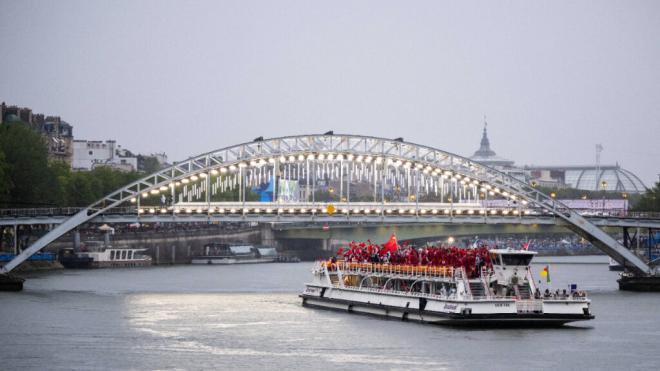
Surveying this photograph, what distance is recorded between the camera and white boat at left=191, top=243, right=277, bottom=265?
152 m

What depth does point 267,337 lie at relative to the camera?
69.3 m

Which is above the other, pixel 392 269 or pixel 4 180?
pixel 4 180

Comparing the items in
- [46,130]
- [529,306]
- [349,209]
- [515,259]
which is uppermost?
[46,130]

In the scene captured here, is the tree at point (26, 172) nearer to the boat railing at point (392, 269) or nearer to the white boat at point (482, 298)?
the boat railing at point (392, 269)

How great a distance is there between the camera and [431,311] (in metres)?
72.8

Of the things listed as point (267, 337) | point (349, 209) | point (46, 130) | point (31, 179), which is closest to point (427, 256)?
point (267, 337)

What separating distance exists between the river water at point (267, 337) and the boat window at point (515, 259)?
10.3 ft

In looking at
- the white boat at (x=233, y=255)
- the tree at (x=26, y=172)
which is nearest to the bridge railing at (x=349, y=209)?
the tree at (x=26, y=172)

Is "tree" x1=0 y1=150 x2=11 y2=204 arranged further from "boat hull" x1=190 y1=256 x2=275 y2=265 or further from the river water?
"boat hull" x1=190 y1=256 x2=275 y2=265

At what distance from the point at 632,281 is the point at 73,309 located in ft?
125

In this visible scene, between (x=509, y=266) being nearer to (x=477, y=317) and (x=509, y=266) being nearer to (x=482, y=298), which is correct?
(x=482, y=298)

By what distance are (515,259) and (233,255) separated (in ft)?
279

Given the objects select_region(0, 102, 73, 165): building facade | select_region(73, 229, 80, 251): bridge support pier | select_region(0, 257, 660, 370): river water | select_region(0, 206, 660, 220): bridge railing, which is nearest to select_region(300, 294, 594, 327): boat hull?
select_region(0, 257, 660, 370): river water

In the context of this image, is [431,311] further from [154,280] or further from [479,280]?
[154,280]
